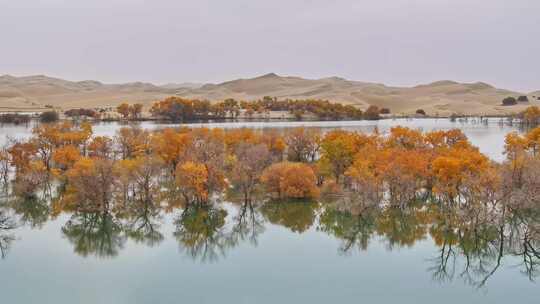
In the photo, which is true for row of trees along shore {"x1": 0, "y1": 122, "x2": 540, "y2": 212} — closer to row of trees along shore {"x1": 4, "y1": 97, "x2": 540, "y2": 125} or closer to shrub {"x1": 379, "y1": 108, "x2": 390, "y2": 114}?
row of trees along shore {"x1": 4, "y1": 97, "x2": 540, "y2": 125}

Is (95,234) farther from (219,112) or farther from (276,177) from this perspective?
(219,112)

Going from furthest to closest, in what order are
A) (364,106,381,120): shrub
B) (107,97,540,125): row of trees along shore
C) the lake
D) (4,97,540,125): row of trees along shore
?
(364,106,381,120): shrub
(107,97,540,125): row of trees along shore
(4,97,540,125): row of trees along shore
the lake

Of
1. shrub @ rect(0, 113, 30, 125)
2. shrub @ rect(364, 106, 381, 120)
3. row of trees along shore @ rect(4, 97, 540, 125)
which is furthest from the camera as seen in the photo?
shrub @ rect(364, 106, 381, 120)

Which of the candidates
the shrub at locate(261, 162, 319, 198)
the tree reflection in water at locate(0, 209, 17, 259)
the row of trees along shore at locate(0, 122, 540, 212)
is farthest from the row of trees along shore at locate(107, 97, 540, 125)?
the tree reflection in water at locate(0, 209, 17, 259)

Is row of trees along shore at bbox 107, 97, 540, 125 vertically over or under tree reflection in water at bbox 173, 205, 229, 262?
over

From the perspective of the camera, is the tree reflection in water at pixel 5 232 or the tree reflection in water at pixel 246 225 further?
the tree reflection in water at pixel 246 225

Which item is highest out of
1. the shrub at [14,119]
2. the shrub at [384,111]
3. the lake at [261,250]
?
the shrub at [384,111]

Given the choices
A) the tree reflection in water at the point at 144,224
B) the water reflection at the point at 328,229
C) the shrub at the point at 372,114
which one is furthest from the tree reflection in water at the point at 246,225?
the shrub at the point at 372,114

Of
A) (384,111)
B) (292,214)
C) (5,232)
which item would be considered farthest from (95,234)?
(384,111)

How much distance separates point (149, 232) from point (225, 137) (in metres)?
31.5

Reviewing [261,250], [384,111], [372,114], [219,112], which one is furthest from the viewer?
[384,111]

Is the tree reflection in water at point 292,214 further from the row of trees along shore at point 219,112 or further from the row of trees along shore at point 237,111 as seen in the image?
the row of trees along shore at point 237,111

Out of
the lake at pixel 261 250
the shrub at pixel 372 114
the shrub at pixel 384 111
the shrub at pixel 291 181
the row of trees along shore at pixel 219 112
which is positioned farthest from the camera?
the shrub at pixel 384 111

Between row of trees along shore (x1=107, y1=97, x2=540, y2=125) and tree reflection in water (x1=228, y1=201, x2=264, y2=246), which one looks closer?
tree reflection in water (x1=228, y1=201, x2=264, y2=246)
